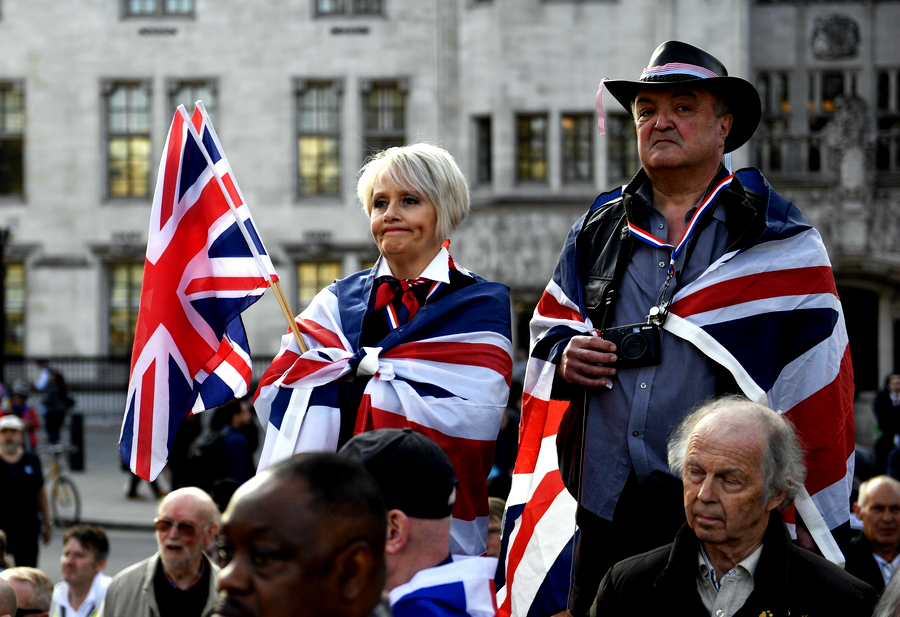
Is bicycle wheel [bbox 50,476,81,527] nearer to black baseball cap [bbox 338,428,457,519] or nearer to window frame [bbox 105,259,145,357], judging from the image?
window frame [bbox 105,259,145,357]

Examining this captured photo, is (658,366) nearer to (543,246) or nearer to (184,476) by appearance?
(184,476)

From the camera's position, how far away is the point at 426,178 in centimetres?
403

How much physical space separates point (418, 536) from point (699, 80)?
71.1 inches

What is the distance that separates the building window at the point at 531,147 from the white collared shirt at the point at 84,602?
18.2 metres

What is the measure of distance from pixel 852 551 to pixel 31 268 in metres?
23.7

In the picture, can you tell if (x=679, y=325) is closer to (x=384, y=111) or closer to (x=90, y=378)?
(x=384, y=111)

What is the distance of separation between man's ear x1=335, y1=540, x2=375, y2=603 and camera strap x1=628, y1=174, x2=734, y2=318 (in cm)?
187

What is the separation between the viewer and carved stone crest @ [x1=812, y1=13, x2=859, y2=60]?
1006 inches

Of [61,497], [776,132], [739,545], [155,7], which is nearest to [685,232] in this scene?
[739,545]

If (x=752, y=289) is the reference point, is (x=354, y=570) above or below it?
below

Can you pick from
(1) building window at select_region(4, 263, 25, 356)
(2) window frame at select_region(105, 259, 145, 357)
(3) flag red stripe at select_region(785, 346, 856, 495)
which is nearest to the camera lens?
(3) flag red stripe at select_region(785, 346, 856, 495)

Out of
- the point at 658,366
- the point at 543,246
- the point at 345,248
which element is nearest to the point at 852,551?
the point at 658,366

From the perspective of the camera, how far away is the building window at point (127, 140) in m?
27.3

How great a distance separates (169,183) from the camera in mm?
4867
